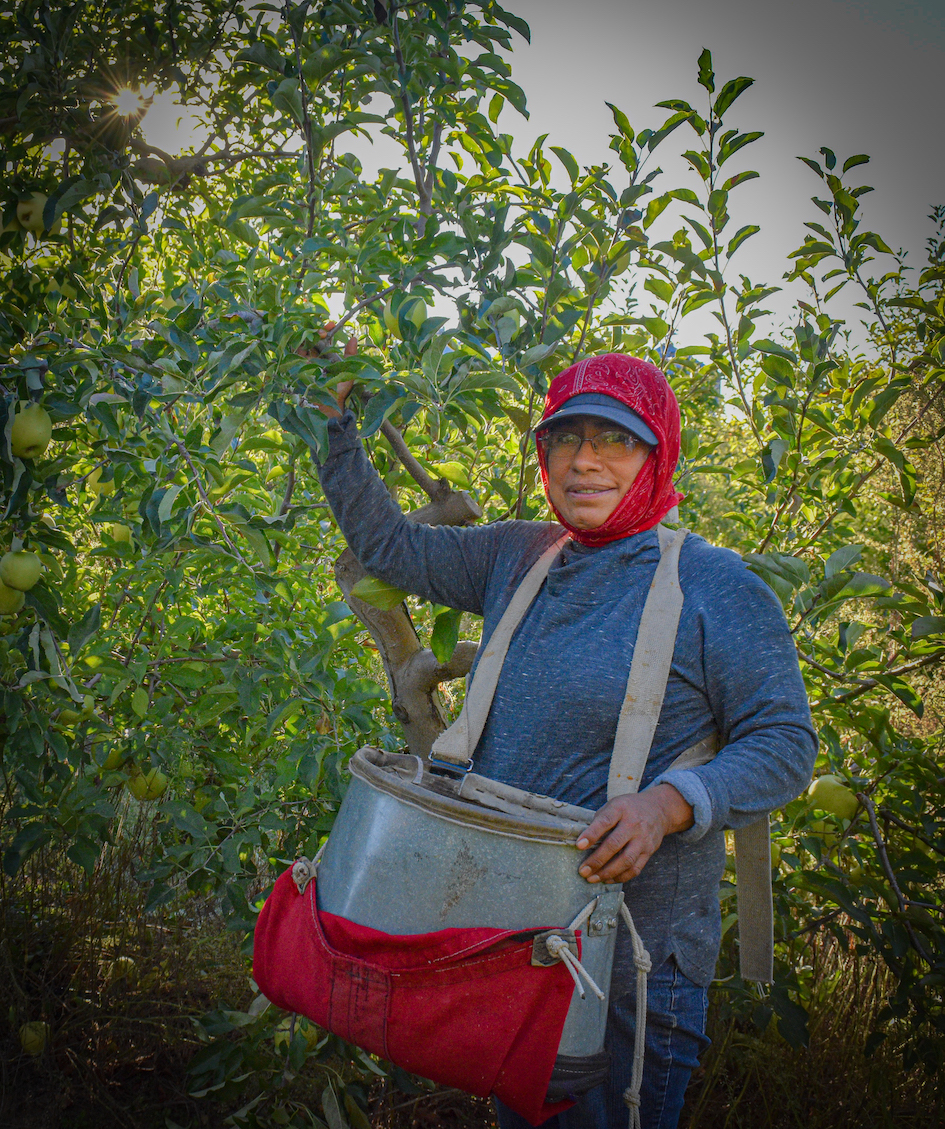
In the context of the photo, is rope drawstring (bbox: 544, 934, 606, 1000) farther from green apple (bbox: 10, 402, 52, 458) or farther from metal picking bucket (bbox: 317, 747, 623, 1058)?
green apple (bbox: 10, 402, 52, 458)

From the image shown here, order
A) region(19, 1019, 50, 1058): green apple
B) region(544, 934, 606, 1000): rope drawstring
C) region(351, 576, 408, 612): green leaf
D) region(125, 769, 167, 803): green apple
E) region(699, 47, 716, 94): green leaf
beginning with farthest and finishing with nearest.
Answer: region(125, 769, 167, 803): green apple
region(19, 1019, 50, 1058): green apple
region(351, 576, 408, 612): green leaf
region(699, 47, 716, 94): green leaf
region(544, 934, 606, 1000): rope drawstring

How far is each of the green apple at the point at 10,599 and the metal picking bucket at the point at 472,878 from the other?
34.6 inches

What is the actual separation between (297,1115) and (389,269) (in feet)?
5.62

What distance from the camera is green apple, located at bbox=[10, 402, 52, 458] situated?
1.32m

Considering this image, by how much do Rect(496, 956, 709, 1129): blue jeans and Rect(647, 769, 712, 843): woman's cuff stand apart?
0.80 feet

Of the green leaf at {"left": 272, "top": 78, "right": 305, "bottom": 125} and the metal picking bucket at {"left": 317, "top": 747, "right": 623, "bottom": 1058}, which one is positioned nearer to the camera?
the metal picking bucket at {"left": 317, "top": 747, "right": 623, "bottom": 1058}

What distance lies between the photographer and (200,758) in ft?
6.06

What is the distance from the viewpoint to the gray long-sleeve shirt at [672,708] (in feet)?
3.36

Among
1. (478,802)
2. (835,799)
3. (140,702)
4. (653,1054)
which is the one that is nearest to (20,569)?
(140,702)

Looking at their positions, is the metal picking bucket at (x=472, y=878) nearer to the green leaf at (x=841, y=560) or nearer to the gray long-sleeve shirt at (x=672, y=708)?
the gray long-sleeve shirt at (x=672, y=708)

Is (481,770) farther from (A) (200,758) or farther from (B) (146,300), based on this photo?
(B) (146,300)

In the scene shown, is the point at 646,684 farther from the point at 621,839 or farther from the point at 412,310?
the point at 412,310

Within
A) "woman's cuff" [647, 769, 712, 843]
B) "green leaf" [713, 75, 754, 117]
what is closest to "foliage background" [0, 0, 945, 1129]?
"green leaf" [713, 75, 754, 117]

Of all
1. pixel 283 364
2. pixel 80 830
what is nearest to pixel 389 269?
pixel 283 364
